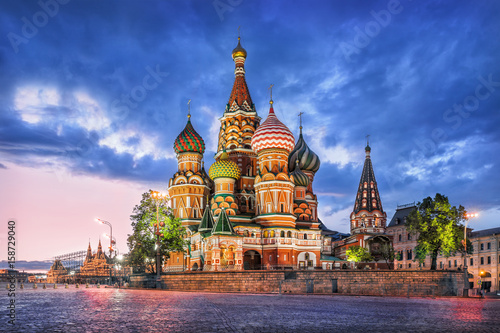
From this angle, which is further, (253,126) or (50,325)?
(253,126)

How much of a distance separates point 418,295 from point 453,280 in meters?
3.25

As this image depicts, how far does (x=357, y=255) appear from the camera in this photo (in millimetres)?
73188

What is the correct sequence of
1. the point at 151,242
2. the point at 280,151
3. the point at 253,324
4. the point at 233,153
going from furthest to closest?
1. the point at 233,153
2. the point at 280,151
3. the point at 151,242
4. the point at 253,324

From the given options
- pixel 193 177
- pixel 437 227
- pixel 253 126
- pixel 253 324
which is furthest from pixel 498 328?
pixel 253 126

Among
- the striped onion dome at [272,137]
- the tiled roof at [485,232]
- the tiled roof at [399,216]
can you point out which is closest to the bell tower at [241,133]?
the striped onion dome at [272,137]

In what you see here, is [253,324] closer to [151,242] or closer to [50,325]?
[50,325]

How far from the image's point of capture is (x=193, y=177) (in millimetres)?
66625

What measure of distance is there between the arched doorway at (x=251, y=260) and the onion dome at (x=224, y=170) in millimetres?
10694

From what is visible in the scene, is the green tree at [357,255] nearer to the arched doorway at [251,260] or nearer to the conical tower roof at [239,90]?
the arched doorway at [251,260]

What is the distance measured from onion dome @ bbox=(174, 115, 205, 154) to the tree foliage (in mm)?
27510

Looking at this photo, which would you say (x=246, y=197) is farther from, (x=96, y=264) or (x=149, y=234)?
(x=96, y=264)

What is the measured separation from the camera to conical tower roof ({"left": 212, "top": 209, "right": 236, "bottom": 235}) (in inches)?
2116

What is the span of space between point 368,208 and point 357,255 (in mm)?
15698

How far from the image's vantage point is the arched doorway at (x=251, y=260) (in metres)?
59.3
